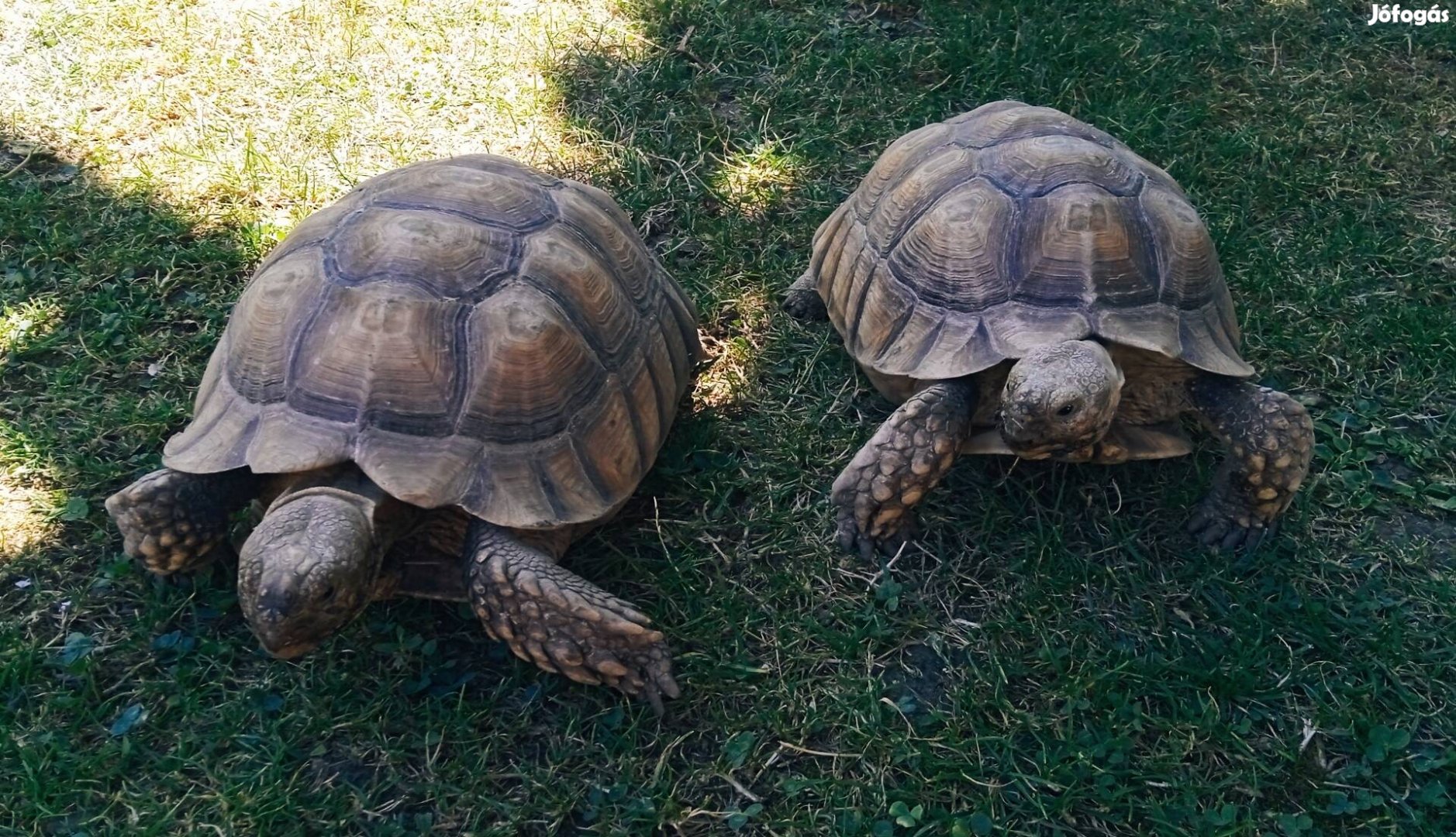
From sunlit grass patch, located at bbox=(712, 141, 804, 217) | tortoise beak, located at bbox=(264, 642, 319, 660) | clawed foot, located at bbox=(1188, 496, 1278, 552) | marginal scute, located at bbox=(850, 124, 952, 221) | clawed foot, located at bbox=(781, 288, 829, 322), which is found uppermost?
marginal scute, located at bbox=(850, 124, 952, 221)

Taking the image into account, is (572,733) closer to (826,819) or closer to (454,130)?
(826,819)

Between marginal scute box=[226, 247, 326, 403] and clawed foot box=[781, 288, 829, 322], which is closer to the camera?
marginal scute box=[226, 247, 326, 403]

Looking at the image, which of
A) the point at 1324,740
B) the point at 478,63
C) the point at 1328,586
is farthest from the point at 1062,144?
the point at 478,63

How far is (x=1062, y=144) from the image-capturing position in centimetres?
294

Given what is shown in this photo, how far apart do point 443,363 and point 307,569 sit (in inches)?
22.4

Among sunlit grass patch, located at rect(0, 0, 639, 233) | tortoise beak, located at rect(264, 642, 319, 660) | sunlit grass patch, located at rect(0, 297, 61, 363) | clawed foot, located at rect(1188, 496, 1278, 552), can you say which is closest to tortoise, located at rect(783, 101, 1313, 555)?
clawed foot, located at rect(1188, 496, 1278, 552)

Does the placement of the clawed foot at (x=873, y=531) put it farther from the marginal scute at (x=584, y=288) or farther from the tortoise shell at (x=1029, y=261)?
the marginal scute at (x=584, y=288)

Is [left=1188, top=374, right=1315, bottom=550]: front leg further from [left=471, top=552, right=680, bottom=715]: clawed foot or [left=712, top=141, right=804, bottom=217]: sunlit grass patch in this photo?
[left=712, top=141, right=804, bottom=217]: sunlit grass patch

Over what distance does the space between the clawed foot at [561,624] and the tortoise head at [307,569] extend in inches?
11.1

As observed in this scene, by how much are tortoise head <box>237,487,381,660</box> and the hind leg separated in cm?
34

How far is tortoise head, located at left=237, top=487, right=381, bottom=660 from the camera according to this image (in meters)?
2.09

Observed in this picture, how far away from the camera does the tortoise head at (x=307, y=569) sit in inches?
82.4

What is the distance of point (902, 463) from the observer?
2670 mm

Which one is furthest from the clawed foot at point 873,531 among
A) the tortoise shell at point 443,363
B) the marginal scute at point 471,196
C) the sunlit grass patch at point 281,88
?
the sunlit grass patch at point 281,88
